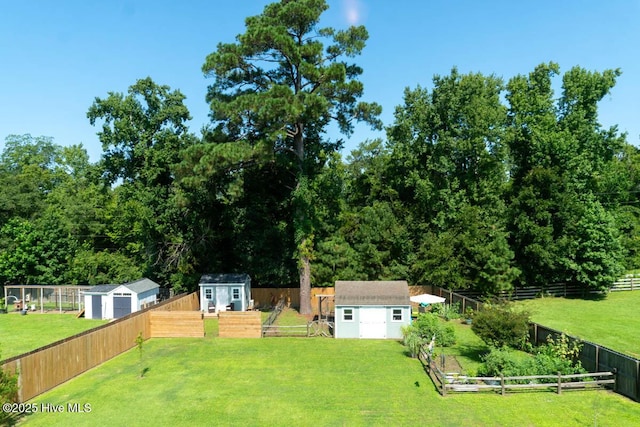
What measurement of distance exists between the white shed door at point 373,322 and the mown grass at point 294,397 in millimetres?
3425

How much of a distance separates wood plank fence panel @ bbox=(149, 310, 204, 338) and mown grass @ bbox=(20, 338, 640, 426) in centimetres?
353

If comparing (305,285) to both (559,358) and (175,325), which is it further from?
(559,358)

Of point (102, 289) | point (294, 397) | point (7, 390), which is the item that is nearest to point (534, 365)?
point (294, 397)

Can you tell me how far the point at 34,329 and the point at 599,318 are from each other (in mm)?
33257

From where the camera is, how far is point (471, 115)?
34688 millimetres

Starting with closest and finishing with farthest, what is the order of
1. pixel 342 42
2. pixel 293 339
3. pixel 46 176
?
pixel 293 339 < pixel 342 42 < pixel 46 176

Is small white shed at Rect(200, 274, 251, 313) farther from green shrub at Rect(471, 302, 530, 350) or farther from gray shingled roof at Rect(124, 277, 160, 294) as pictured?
green shrub at Rect(471, 302, 530, 350)

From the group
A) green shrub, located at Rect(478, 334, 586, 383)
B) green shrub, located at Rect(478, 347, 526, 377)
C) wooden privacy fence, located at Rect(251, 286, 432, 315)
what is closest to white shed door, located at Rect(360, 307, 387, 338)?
green shrub, located at Rect(478, 334, 586, 383)

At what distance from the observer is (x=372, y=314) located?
75.2 feet

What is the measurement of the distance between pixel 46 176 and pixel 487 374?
57772 millimetres

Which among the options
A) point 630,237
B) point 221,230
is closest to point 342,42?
point 221,230

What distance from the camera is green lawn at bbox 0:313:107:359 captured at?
67.9 ft

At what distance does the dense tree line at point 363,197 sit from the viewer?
29.9m

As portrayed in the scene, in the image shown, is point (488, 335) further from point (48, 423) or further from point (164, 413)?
point (48, 423)
